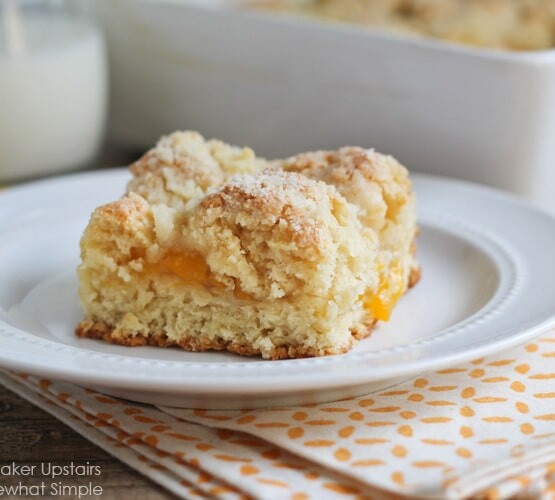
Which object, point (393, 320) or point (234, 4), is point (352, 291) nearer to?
point (393, 320)

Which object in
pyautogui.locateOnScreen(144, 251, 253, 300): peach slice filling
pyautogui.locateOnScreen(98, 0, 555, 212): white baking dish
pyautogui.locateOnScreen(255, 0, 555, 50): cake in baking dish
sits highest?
pyautogui.locateOnScreen(255, 0, 555, 50): cake in baking dish

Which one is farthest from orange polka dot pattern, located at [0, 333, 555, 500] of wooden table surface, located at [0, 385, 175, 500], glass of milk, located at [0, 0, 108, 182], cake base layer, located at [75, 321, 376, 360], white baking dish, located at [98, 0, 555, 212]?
glass of milk, located at [0, 0, 108, 182]

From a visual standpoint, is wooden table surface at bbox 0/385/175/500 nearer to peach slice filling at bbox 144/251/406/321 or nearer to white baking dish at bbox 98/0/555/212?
peach slice filling at bbox 144/251/406/321

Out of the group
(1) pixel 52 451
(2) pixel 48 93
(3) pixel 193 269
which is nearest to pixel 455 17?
(2) pixel 48 93

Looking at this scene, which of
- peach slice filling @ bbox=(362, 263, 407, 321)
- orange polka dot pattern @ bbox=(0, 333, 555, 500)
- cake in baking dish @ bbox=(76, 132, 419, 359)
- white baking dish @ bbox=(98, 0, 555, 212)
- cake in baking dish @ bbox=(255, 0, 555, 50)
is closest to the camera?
orange polka dot pattern @ bbox=(0, 333, 555, 500)

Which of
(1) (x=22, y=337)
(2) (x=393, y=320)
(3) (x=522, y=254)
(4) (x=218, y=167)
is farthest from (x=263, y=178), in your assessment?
(3) (x=522, y=254)

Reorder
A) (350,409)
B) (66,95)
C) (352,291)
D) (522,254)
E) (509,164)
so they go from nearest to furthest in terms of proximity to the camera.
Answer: (350,409) < (352,291) < (522,254) < (509,164) < (66,95)

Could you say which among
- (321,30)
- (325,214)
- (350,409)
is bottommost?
(350,409)
